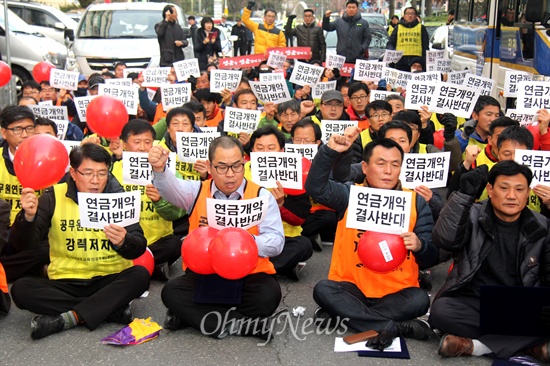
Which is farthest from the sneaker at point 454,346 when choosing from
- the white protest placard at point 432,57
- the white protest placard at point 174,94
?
the white protest placard at point 432,57

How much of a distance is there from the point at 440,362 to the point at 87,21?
1248cm

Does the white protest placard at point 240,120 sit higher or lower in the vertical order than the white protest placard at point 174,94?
lower

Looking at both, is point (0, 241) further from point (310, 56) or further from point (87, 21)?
point (87, 21)

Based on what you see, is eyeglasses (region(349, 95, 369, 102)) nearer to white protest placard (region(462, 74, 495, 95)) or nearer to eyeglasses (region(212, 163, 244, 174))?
white protest placard (region(462, 74, 495, 95))

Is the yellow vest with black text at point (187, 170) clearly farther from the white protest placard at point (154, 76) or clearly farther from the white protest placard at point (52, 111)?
the white protest placard at point (154, 76)

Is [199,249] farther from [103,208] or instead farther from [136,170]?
[136,170]

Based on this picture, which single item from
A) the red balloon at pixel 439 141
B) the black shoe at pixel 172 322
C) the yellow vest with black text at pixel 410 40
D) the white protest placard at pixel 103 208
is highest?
the yellow vest with black text at pixel 410 40

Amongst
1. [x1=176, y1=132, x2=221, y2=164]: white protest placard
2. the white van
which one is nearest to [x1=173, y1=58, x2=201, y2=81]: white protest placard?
the white van

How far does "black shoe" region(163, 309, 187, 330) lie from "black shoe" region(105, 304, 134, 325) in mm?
258

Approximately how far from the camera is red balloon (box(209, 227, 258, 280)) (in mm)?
4555

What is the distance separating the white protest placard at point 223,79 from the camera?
10094mm

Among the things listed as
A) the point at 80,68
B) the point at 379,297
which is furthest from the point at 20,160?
the point at 80,68

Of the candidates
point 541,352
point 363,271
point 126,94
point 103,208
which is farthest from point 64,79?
point 541,352

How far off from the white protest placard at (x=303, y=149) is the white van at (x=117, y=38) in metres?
7.98
